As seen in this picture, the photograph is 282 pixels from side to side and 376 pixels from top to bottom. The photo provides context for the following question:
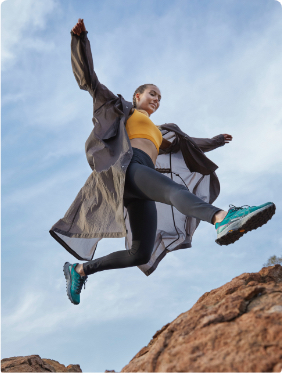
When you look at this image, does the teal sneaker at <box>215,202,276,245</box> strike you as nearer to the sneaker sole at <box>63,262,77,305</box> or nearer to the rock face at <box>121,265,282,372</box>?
the rock face at <box>121,265,282,372</box>

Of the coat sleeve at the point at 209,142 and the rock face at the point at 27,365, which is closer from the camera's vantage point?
the rock face at the point at 27,365

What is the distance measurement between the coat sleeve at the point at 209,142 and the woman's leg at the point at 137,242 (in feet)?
5.40

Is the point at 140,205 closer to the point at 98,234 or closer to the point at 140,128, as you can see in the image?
the point at 98,234

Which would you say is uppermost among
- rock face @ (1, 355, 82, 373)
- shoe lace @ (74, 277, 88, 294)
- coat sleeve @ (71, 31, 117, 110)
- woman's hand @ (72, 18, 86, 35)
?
woman's hand @ (72, 18, 86, 35)

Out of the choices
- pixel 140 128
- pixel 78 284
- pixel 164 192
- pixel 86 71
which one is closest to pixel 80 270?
pixel 78 284

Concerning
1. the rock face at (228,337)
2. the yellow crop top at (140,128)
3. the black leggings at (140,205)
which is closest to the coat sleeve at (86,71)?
the yellow crop top at (140,128)

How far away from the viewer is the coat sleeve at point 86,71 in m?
3.54

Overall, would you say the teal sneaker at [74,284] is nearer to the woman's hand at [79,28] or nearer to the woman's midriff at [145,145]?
the woman's midriff at [145,145]

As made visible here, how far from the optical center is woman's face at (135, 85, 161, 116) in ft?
14.1

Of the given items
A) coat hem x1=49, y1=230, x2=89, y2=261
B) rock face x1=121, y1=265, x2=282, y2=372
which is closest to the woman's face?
coat hem x1=49, y1=230, x2=89, y2=261

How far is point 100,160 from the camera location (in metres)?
3.59

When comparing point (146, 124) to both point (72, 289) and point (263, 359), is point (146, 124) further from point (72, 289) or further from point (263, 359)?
point (263, 359)

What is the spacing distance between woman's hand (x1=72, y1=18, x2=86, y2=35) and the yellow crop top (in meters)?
1.00

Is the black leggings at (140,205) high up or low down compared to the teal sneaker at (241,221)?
up
